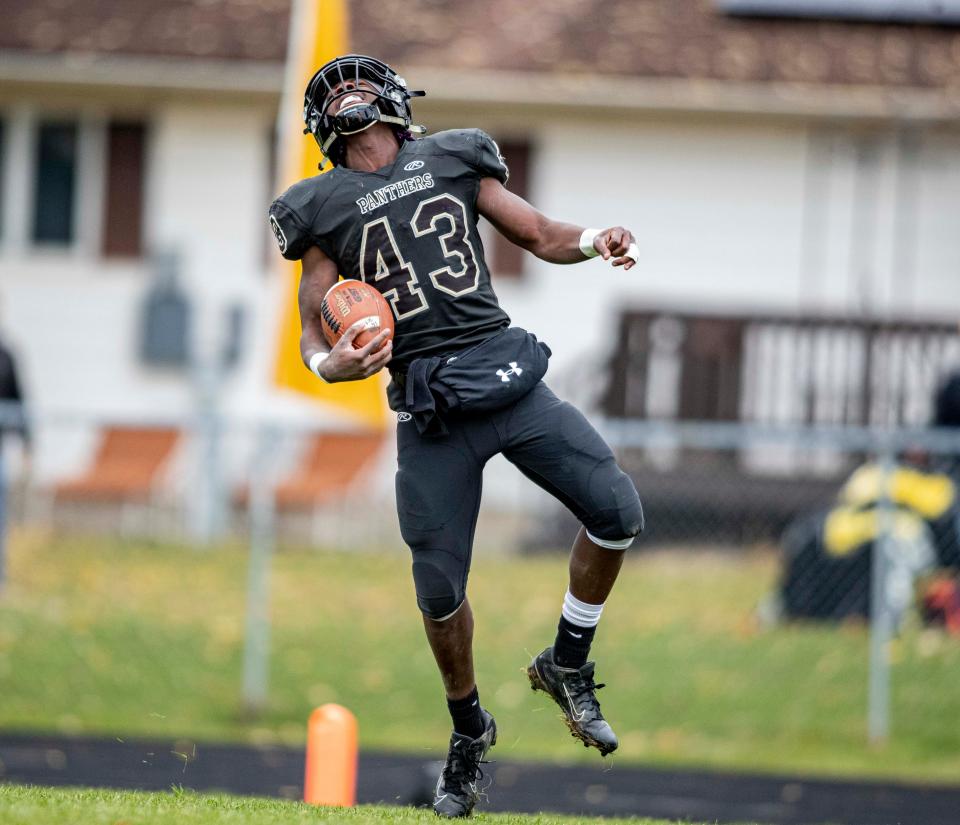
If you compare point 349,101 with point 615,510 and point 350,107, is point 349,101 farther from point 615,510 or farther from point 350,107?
point 615,510

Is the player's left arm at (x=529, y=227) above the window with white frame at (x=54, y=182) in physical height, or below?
below

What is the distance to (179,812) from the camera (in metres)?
6.14

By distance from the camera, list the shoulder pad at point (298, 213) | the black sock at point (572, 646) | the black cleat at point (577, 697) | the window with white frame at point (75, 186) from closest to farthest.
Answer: the shoulder pad at point (298, 213)
the black cleat at point (577, 697)
the black sock at point (572, 646)
the window with white frame at point (75, 186)

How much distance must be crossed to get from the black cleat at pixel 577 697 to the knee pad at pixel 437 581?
1.63ft

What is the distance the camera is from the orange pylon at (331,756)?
720 cm

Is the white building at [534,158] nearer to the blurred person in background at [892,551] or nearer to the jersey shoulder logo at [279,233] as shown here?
the blurred person in background at [892,551]

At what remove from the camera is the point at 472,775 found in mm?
6879

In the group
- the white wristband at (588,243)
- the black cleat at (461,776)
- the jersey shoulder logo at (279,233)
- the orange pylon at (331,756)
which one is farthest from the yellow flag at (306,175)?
the white wristband at (588,243)

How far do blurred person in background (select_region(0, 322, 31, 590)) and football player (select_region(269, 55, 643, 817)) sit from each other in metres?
5.76

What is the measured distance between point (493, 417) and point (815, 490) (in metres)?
10.4

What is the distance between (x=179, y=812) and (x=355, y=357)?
67.2 inches

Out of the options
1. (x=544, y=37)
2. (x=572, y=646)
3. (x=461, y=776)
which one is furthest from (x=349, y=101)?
(x=544, y=37)

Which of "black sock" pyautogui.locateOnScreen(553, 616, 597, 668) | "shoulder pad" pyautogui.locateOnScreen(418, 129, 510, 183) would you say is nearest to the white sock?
"black sock" pyautogui.locateOnScreen(553, 616, 597, 668)

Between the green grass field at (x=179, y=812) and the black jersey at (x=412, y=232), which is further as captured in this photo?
the black jersey at (x=412, y=232)
